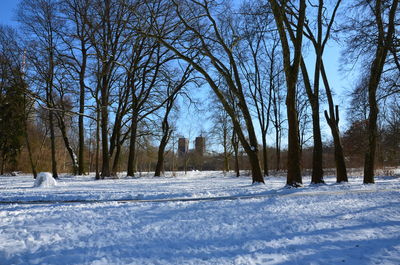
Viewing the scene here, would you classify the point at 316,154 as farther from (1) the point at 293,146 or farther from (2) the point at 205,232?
(2) the point at 205,232

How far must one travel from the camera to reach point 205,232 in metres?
5.30

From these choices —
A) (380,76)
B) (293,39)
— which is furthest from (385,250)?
(380,76)

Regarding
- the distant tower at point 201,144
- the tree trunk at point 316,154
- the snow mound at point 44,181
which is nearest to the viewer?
the tree trunk at point 316,154

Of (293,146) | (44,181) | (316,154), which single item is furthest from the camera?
(44,181)

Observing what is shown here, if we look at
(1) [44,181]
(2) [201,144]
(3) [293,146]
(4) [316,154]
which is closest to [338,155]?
(4) [316,154]

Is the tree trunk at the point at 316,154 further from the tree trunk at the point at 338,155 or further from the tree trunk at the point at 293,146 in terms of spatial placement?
the tree trunk at the point at 293,146

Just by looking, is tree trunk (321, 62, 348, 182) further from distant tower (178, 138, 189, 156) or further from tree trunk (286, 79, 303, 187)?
distant tower (178, 138, 189, 156)

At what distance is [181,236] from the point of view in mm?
5105

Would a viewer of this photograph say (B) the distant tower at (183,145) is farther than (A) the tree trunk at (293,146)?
Yes

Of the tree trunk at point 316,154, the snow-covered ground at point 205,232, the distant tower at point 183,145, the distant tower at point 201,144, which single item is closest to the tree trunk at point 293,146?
the tree trunk at point 316,154

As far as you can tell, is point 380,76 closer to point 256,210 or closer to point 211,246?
point 256,210

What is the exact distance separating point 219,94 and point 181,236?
1025 centimetres

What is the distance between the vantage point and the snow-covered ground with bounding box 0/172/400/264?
13.7 feet

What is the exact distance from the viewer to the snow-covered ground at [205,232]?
13.7 ft
